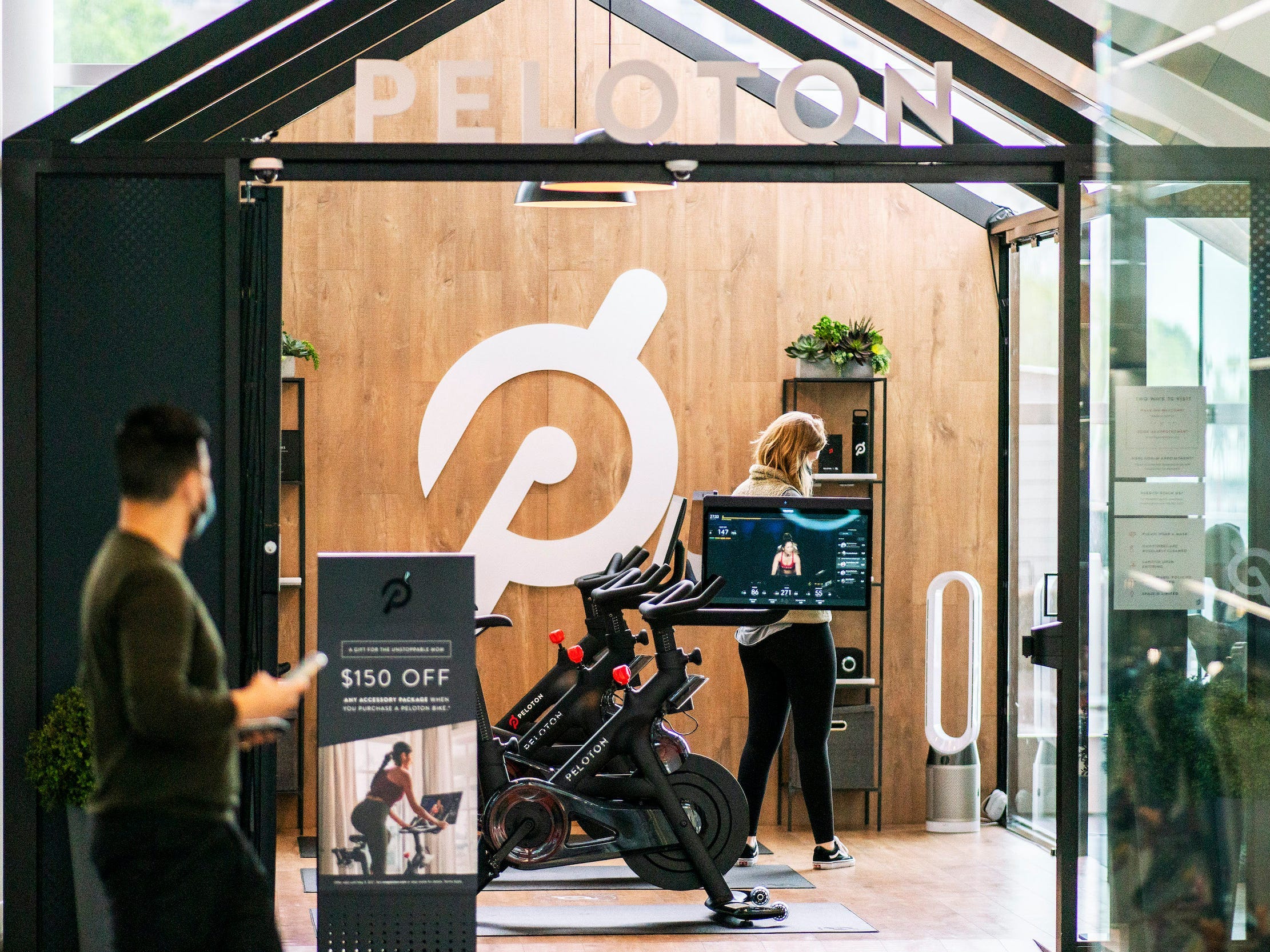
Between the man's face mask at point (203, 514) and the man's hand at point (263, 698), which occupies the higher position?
the man's face mask at point (203, 514)

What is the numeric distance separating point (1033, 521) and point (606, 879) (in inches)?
105

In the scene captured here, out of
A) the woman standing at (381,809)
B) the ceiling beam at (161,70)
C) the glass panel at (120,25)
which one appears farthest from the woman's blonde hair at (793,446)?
the glass panel at (120,25)

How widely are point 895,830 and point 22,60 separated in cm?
492

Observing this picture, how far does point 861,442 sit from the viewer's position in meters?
6.74

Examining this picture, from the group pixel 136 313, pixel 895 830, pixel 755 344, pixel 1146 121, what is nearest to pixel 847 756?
pixel 895 830

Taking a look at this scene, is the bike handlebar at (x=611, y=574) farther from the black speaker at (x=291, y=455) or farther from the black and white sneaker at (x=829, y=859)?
the black speaker at (x=291, y=455)

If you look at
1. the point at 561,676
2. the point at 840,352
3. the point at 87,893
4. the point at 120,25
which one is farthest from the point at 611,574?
the point at 120,25

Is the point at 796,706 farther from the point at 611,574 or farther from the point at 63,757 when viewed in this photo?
the point at 63,757

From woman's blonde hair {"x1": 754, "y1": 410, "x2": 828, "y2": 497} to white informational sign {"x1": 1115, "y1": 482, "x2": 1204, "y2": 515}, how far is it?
1.53 meters

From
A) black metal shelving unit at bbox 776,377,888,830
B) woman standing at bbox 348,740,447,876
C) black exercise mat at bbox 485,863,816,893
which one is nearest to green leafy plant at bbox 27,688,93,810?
woman standing at bbox 348,740,447,876

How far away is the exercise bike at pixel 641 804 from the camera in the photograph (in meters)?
4.88

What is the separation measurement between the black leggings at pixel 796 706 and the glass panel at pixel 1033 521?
1365mm

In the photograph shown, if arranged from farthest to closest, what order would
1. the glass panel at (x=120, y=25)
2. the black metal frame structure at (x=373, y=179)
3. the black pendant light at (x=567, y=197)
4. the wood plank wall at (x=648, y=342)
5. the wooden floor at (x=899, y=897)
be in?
the wood plank wall at (x=648, y=342) → the black pendant light at (x=567, y=197) → the wooden floor at (x=899, y=897) → the glass panel at (x=120, y=25) → the black metal frame structure at (x=373, y=179)

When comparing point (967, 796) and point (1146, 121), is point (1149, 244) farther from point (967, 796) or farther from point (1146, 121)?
point (967, 796)
